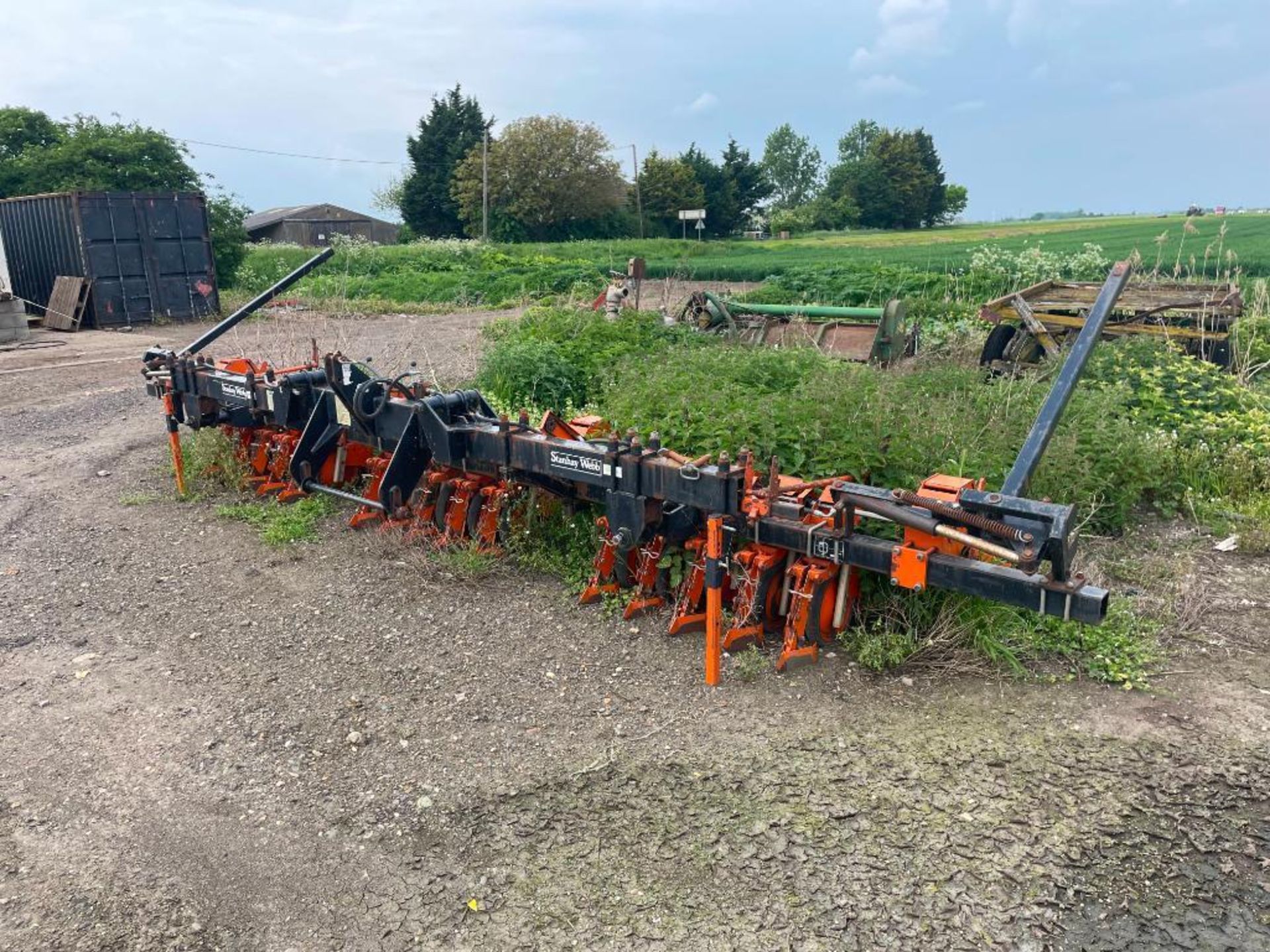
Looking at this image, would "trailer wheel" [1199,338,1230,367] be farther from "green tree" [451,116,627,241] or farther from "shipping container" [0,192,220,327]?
"green tree" [451,116,627,241]

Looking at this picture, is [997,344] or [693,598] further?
[997,344]

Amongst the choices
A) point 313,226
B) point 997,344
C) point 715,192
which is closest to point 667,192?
point 715,192

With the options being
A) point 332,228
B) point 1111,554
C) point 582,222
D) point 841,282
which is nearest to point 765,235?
point 582,222

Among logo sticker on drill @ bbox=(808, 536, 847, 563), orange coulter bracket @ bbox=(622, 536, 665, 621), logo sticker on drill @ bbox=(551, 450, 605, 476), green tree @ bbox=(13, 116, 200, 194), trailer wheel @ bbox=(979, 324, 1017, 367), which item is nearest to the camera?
logo sticker on drill @ bbox=(808, 536, 847, 563)

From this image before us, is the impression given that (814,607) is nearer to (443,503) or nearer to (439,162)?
(443,503)

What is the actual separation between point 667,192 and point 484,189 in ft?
42.4

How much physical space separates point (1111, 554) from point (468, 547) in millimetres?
Result: 3451

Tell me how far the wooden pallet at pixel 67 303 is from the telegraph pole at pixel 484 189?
26.4 meters

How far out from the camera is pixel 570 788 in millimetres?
3314

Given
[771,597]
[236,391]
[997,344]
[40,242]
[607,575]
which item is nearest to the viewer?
[771,597]

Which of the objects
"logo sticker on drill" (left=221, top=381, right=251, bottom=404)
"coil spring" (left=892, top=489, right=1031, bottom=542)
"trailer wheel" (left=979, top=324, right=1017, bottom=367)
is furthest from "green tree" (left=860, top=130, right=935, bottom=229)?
"coil spring" (left=892, top=489, right=1031, bottom=542)

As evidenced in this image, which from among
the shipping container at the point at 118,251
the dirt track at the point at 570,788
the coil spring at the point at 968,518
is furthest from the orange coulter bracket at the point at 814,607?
the shipping container at the point at 118,251

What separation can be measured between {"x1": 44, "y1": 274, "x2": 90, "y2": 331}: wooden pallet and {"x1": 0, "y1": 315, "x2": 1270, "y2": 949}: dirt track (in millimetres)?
14823

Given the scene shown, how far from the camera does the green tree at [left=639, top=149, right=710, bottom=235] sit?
5412cm
